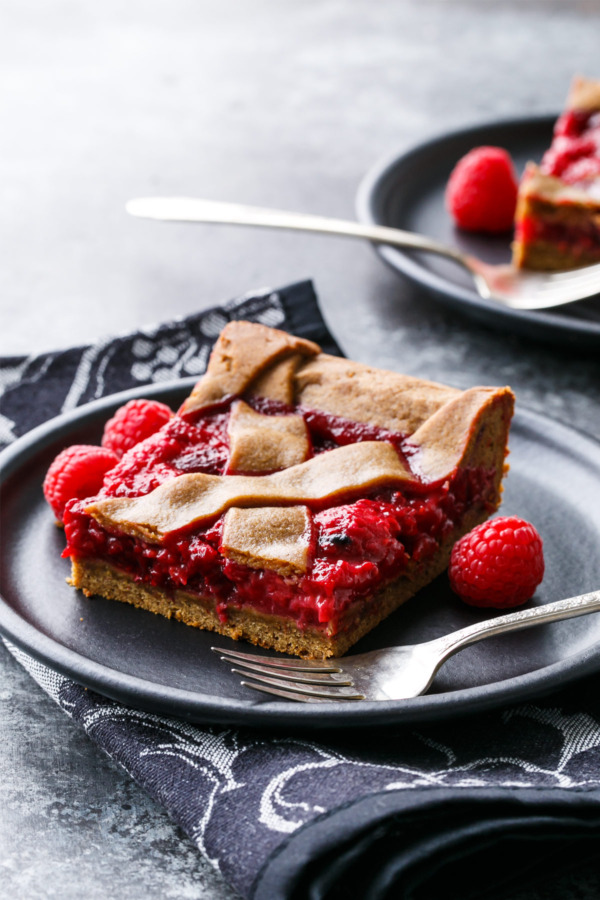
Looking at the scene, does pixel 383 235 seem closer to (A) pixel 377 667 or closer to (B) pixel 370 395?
(B) pixel 370 395

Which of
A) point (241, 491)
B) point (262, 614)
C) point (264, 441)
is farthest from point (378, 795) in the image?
point (264, 441)

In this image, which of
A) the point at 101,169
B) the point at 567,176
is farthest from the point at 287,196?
the point at 567,176

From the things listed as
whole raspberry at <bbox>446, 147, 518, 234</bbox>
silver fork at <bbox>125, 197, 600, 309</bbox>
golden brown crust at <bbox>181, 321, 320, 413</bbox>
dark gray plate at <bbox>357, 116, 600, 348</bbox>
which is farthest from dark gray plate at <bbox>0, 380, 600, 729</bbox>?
whole raspberry at <bbox>446, 147, 518, 234</bbox>

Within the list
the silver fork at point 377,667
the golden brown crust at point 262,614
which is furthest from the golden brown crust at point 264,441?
the silver fork at point 377,667

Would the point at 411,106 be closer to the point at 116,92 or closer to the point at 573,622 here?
the point at 116,92

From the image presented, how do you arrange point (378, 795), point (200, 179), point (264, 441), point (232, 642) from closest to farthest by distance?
point (378, 795), point (232, 642), point (264, 441), point (200, 179)

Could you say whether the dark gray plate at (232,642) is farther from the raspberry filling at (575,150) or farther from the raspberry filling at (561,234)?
the raspberry filling at (575,150)

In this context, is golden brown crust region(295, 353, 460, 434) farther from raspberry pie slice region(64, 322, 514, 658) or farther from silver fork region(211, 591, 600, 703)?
silver fork region(211, 591, 600, 703)
